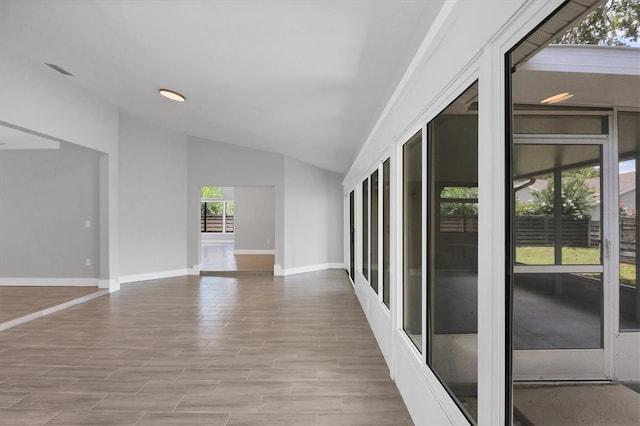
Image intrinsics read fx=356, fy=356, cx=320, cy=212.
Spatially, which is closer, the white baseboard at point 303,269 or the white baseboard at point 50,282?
the white baseboard at point 50,282

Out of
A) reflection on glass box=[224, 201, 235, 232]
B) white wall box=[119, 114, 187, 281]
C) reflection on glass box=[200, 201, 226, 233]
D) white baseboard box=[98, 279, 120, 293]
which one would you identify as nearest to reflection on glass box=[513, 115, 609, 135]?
white baseboard box=[98, 279, 120, 293]

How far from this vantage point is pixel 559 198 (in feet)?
6.17

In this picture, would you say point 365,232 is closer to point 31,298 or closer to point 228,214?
point 31,298

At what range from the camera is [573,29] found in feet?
3.78

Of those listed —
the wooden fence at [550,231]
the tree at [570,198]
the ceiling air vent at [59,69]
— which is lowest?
the wooden fence at [550,231]

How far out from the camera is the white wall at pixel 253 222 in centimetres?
1289

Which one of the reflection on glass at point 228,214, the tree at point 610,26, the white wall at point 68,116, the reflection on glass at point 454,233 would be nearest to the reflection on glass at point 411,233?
the reflection on glass at point 454,233

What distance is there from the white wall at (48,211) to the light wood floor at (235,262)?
2846mm

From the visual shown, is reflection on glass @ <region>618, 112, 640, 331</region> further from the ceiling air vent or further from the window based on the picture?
the window

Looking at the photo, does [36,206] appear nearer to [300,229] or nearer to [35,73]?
[35,73]

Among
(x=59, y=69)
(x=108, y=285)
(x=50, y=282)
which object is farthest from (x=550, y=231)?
(x=50, y=282)

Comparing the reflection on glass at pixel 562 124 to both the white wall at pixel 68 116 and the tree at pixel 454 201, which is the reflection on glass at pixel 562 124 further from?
the white wall at pixel 68 116

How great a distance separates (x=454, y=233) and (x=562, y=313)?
971mm

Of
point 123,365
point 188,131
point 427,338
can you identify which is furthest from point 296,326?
point 188,131
